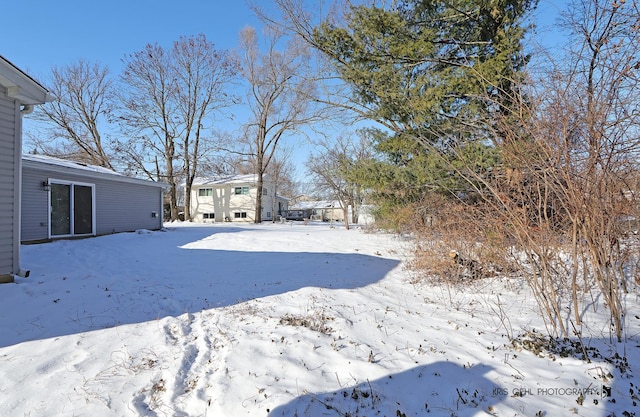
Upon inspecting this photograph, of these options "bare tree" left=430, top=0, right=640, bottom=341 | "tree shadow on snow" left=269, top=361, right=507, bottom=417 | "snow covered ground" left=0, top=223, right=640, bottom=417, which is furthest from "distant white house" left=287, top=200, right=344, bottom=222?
"tree shadow on snow" left=269, top=361, right=507, bottom=417

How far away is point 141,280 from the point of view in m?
5.81

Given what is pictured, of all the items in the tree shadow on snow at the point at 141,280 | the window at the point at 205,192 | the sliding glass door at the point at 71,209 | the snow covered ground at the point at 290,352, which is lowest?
the snow covered ground at the point at 290,352

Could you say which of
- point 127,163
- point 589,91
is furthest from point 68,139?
point 589,91

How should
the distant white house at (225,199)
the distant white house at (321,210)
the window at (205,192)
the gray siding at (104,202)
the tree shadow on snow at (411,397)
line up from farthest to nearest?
the distant white house at (321,210) < the window at (205,192) < the distant white house at (225,199) < the gray siding at (104,202) < the tree shadow on snow at (411,397)

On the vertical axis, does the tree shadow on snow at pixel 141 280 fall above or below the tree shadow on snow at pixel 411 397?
above

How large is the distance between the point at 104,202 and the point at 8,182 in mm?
7157

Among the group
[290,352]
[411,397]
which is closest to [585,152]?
[411,397]

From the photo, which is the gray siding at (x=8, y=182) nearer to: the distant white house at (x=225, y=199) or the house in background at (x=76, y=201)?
the house in background at (x=76, y=201)

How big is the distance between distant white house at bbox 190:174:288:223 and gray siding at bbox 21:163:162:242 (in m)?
13.3

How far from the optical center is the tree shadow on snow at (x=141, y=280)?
3926 mm

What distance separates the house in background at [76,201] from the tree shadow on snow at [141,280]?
1.25m

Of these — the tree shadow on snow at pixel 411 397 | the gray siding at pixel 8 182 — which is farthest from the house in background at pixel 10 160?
the tree shadow on snow at pixel 411 397

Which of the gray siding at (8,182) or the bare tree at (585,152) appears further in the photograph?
the gray siding at (8,182)

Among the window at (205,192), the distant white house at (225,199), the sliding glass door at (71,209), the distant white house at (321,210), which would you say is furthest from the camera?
the distant white house at (321,210)
